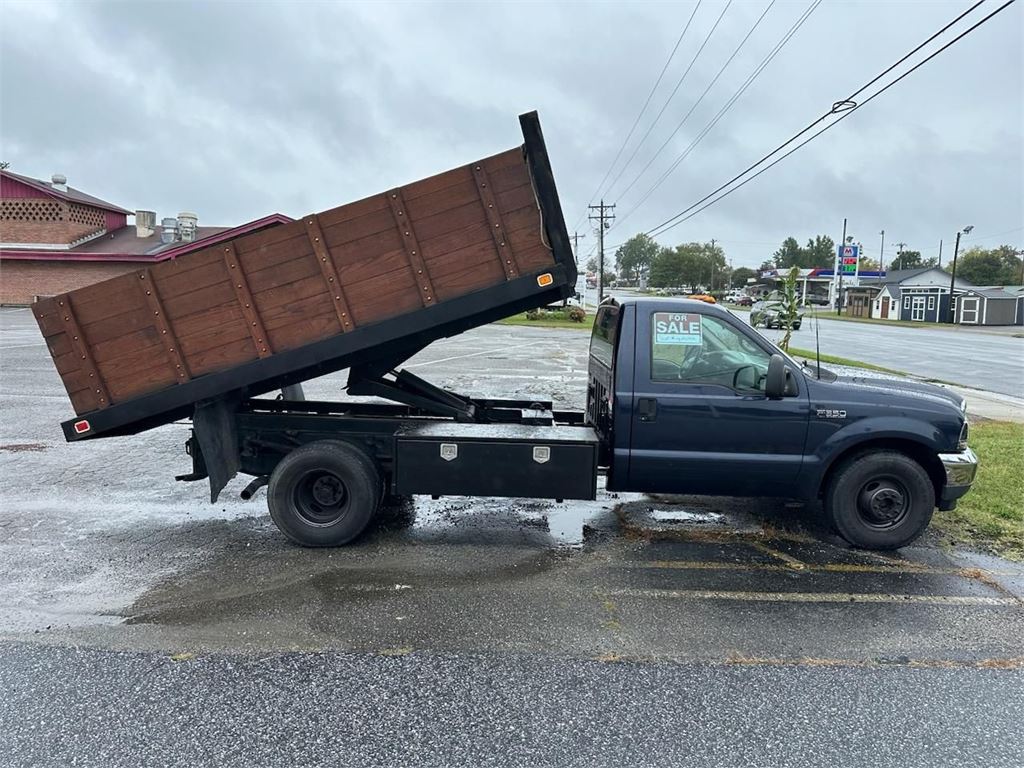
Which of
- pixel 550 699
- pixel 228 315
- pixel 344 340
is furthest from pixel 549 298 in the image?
pixel 550 699

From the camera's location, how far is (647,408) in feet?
17.1

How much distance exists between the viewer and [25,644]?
376 centimetres

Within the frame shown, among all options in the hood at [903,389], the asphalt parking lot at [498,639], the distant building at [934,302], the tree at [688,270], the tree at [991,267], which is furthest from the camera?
the tree at [688,270]

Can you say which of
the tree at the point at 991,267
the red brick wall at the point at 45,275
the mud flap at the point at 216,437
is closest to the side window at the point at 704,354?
the mud flap at the point at 216,437

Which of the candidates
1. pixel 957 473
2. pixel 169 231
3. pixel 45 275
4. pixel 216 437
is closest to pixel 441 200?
pixel 216 437

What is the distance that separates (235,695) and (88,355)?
2967mm

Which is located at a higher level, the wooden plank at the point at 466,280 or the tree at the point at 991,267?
the wooden plank at the point at 466,280

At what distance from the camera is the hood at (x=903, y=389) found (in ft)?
17.1

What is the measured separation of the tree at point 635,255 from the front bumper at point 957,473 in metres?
170

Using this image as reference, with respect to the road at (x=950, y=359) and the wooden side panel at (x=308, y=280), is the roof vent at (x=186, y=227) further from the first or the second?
the wooden side panel at (x=308, y=280)

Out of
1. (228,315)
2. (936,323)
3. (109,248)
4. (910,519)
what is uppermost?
(109,248)

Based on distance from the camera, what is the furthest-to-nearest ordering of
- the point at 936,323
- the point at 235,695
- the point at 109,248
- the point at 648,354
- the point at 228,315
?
the point at 936,323
the point at 109,248
the point at 648,354
the point at 228,315
the point at 235,695

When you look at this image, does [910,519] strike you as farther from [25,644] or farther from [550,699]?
[25,644]

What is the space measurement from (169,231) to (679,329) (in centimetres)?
4520
